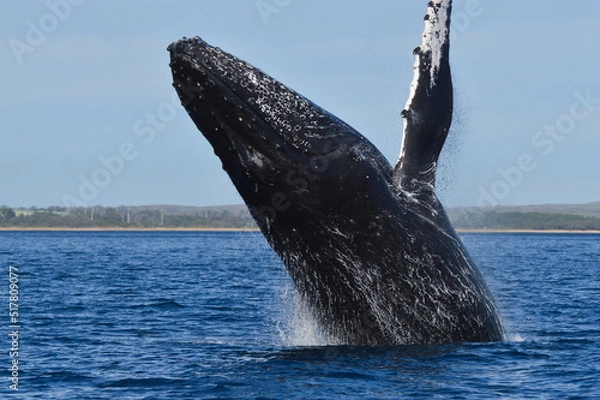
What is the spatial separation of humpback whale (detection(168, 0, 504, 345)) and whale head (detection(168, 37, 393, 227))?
1 cm

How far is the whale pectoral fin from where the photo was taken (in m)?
12.0

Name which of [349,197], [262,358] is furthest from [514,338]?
[349,197]

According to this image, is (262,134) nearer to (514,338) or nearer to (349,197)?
(349,197)

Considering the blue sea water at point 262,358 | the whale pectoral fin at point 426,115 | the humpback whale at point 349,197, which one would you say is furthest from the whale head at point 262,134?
the blue sea water at point 262,358

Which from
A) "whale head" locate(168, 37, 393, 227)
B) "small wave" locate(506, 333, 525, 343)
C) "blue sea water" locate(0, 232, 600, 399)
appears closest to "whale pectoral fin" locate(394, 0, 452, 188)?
"whale head" locate(168, 37, 393, 227)

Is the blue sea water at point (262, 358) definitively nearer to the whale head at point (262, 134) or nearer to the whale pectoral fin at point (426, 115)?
the whale head at point (262, 134)

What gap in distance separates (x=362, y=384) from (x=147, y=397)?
2.47 meters

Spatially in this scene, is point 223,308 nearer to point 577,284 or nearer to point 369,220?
point 369,220

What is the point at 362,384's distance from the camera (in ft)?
36.7

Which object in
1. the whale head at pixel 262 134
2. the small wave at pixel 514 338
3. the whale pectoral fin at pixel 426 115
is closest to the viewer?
the whale head at pixel 262 134

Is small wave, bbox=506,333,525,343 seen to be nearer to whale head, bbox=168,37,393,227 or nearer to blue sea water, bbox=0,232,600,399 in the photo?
blue sea water, bbox=0,232,600,399

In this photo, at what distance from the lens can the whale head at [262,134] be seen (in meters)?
11.2

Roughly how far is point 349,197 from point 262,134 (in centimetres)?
129

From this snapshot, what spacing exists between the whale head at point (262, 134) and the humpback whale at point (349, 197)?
1cm
